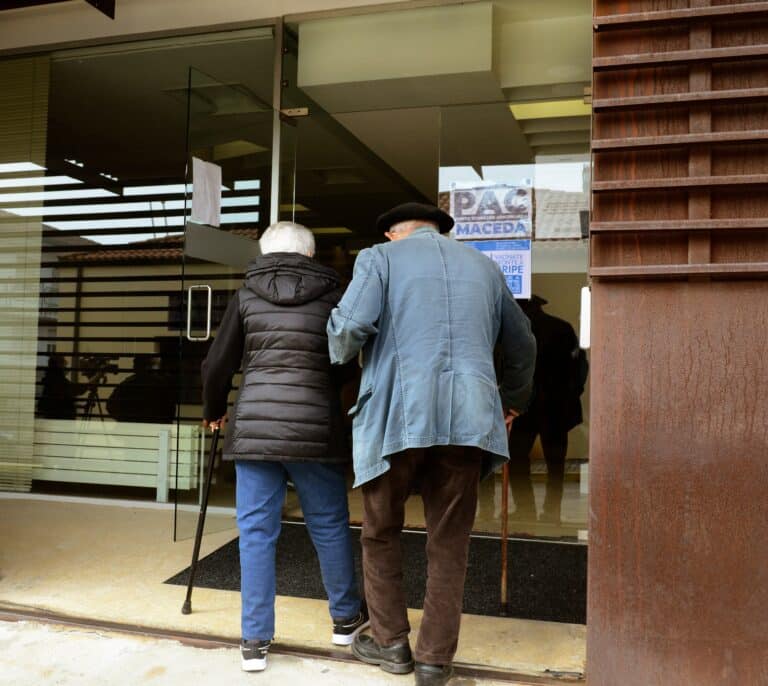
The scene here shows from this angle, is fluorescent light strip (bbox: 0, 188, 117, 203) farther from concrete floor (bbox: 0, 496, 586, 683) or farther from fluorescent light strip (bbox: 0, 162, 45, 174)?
concrete floor (bbox: 0, 496, 586, 683)

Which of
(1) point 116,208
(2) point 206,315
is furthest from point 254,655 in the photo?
(1) point 116,208

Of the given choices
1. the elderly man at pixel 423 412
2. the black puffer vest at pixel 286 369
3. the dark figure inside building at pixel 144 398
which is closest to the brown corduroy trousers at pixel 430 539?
the elderly man at pixel 423 412

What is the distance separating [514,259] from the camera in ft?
14.0

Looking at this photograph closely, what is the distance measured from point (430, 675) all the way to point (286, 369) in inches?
42.0

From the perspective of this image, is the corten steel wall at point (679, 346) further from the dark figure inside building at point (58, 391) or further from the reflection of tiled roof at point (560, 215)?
the dark figure inside building at point (58, 391)

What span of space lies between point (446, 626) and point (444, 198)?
9.03 feet

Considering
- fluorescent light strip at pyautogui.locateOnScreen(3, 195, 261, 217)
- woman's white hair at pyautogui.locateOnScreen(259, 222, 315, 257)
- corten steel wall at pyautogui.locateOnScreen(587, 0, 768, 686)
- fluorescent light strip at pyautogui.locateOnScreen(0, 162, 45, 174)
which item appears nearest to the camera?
corten steel wall at pyautogui.locateOnScreen(587, 0, 768, 686)

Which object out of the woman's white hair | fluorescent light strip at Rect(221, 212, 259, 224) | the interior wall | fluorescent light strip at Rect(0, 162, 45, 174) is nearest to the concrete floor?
the woman's white hair

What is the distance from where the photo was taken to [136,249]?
22.1ft

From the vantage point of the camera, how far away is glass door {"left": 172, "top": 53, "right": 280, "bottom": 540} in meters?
4.06

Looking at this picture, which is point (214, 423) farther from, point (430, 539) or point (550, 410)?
point (550, 410)

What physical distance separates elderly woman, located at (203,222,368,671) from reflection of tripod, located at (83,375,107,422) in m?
3.50

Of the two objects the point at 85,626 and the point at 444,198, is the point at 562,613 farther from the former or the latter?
the point at 444,198

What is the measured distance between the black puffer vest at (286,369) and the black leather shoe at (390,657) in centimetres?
64
